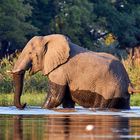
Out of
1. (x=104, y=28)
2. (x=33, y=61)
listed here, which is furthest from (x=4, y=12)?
(x=33, y=61)

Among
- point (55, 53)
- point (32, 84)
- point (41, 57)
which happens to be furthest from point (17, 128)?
point (32, 84)

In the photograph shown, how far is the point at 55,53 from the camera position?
29984mm

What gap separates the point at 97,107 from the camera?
29.8 m

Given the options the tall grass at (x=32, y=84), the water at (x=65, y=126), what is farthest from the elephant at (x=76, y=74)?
the tall grass at (x=32, y=84)

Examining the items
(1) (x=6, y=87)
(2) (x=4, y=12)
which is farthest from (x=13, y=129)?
(2) (x=4, y=12)

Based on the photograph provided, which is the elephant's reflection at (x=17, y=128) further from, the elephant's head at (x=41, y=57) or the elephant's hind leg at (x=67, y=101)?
the elephant's head at (x=41, y=57)

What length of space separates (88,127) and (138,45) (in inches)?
A: 2262

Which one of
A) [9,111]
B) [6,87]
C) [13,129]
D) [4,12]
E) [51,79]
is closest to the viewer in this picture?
[13,129]

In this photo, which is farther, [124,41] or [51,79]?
[124,41]

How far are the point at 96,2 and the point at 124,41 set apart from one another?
9.67 feet

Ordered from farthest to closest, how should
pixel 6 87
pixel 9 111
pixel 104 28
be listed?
pixel 104 28 → pixel 6 87 → pixel 9 111

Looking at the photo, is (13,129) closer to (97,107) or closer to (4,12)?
(97,107)

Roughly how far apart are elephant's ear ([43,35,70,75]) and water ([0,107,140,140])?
2.69m

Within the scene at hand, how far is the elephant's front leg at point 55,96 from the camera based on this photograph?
29.3 meters
